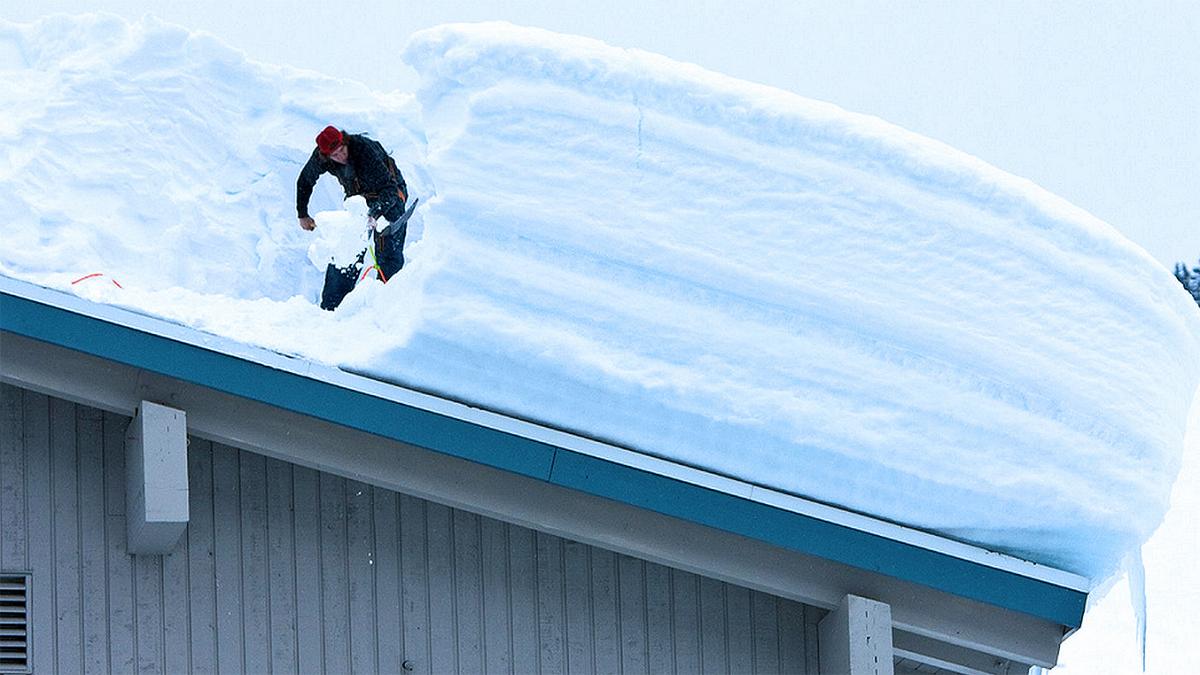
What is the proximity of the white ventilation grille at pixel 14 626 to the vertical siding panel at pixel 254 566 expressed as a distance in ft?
2.46

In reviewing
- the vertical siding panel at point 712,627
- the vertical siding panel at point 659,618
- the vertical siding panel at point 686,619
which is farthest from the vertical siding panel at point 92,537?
the vertical siding panel at point 712,627

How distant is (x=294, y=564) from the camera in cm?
719

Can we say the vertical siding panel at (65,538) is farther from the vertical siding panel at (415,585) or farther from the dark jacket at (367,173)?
the dark jacket at (367,173)

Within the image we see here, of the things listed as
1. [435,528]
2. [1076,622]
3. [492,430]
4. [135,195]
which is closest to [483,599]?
[435,528]

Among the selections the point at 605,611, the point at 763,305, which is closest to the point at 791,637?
the point at 605,611

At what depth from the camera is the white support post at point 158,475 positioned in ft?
21.9

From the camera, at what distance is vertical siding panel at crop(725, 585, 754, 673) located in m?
7.47

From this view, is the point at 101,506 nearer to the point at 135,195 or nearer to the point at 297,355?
the point at 297,355

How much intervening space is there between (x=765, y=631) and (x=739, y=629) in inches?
4.0

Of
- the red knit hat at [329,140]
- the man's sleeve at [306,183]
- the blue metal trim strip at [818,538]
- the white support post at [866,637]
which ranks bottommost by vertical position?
the white support post at [866,637]

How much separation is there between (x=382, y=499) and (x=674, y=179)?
1.64m

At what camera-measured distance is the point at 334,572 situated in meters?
7.22

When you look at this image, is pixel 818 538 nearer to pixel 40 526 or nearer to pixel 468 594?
pixel 468 594

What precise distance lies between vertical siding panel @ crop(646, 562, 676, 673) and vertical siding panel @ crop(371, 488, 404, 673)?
945mm
